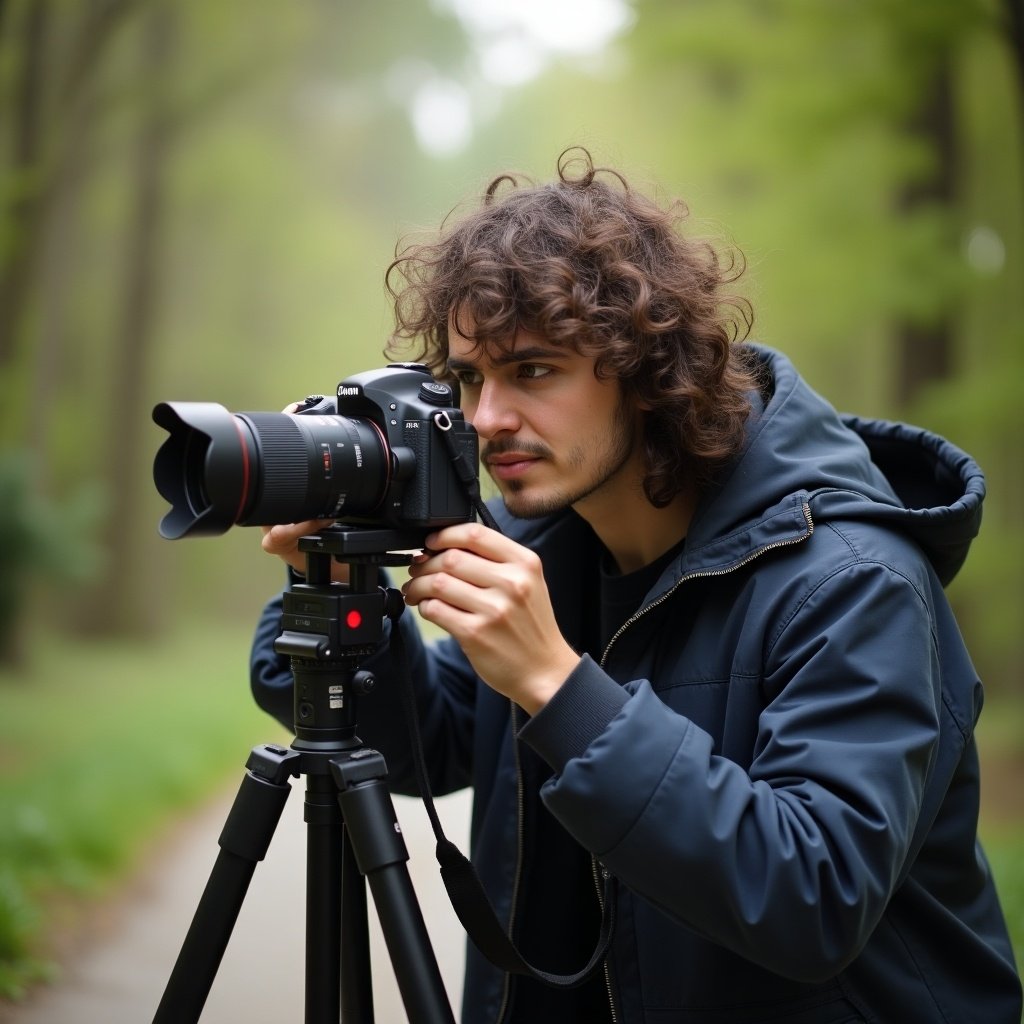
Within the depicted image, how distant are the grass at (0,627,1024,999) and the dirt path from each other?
0.10 metres

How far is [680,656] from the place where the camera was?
1.53 metres

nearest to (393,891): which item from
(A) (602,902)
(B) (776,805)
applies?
(A) (602,902)

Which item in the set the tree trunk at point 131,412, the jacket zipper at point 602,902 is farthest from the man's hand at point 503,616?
the tree trunk at point 131,412

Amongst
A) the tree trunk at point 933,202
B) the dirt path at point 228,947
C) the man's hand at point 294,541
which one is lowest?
the dirt path at point 228,947

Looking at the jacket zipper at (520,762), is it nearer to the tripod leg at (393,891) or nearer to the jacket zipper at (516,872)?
the jacket zipper at (516,872)

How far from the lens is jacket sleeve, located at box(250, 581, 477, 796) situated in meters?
1.76

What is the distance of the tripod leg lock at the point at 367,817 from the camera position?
1.29 meters

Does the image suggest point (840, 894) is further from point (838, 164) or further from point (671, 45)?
point (671, 45)

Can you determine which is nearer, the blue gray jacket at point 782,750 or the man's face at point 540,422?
the blue gray jacket at point 782,750

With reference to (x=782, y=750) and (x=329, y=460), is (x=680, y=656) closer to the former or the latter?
(x=782, y=750)

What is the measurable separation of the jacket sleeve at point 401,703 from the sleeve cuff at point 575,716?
1.53 feet

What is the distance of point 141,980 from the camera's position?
2.82m

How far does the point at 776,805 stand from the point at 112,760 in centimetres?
353

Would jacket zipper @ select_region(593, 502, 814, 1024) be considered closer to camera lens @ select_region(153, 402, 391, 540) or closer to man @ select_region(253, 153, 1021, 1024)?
man @ select_region(253, 153, 1021, 1024)
